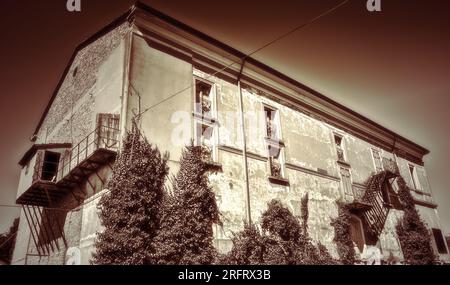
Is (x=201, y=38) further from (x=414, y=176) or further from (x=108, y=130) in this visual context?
(x=414, y=176)

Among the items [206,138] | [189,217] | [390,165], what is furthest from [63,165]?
[390,165]

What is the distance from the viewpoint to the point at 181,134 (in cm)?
1180

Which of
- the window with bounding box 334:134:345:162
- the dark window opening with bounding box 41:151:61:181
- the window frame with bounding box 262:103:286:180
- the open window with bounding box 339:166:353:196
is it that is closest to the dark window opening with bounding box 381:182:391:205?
the open window with bounding box 339:166:353:196

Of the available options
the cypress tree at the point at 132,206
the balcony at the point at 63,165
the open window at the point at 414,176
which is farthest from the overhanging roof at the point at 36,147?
the open window at the point at 414,176

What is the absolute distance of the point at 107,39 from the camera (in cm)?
1375

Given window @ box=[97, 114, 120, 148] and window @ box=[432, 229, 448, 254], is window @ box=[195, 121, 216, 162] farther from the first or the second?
window @ box=[432, 229, 448, 254]

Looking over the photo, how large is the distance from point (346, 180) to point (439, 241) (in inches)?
420

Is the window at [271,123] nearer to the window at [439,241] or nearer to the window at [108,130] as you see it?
the window at [108,130]

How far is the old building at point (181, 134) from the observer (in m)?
11.3

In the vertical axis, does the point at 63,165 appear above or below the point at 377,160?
below

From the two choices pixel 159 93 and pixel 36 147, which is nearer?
pixel 159 93

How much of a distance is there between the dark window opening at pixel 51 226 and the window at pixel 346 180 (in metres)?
14.3

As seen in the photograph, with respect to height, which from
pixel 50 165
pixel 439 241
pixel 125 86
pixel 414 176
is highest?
pixel 414 176
